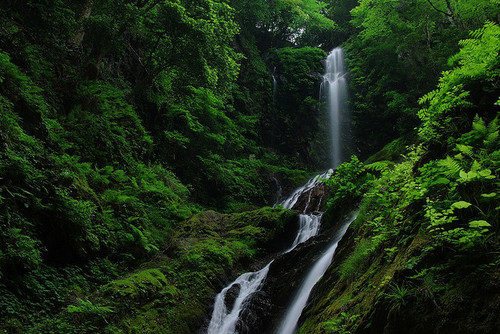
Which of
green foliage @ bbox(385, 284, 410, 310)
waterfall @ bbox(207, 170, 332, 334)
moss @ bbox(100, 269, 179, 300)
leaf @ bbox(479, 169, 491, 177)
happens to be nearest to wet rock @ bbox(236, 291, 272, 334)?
waterfall @ bbox(207, 170, 332, 334)

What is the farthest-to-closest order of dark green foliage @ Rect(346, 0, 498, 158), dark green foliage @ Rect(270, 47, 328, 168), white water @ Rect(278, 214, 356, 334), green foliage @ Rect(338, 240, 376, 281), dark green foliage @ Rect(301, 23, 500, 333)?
dark green foliage @ Rect(270, 47, 328, 168), dark green foliage @ Rect(346, 0, 498, 158), white water @ Rect(278, 214, 356, 334), green foliage @ Rect(338, 240, 376, 281), dark green foliage @ Rect(301, 23, 500, 333)

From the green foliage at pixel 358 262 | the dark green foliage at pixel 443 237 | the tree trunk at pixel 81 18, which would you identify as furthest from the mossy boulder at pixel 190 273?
the tree trunk at pixel 81 18

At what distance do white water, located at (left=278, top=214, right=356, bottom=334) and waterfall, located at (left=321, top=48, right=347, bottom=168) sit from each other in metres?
15.2

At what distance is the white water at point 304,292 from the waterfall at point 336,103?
1525 cm

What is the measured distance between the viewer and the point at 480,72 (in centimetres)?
322

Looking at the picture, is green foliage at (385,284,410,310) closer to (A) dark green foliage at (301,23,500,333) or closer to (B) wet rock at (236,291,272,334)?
(A) dark green foliage at (301,23,500,333)

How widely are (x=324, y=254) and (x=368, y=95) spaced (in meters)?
17.2

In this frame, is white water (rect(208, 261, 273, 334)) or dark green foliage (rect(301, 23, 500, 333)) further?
white water (rect(208, 261, 273, 334))

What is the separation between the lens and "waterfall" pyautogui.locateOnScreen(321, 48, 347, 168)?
856 inches

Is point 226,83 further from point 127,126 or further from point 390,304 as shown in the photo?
point 390,304

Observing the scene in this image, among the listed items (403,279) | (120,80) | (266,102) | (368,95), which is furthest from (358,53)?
(403,279)

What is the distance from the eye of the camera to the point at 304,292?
5.76 meters

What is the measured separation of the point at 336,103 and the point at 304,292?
19.2m

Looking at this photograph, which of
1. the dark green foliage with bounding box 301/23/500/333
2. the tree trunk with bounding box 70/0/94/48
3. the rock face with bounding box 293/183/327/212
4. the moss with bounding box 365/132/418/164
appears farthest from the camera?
the rock face with bounding box 293/183/327/212
